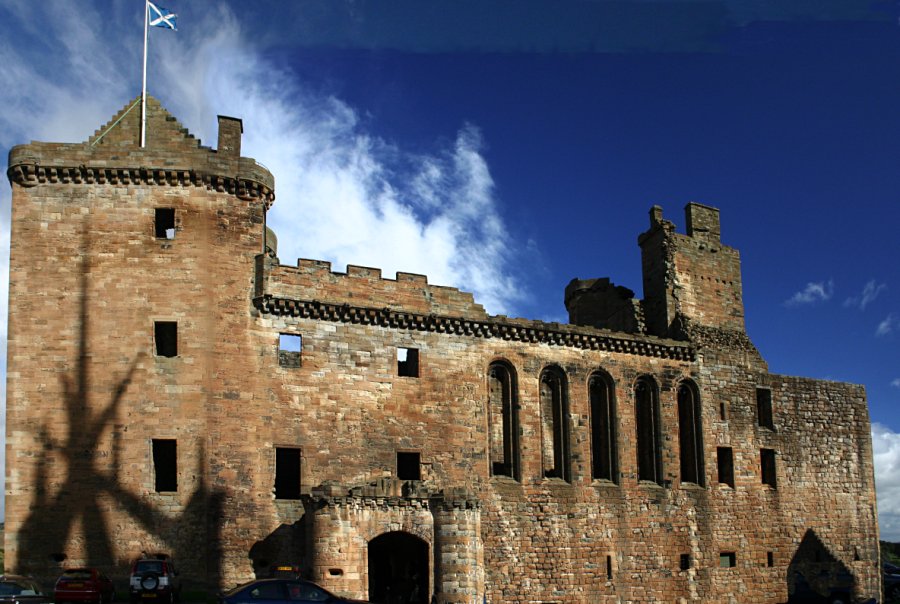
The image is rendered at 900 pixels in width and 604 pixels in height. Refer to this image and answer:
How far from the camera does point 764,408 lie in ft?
120

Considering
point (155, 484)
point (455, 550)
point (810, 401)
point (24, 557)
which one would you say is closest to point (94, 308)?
point (155, 484)

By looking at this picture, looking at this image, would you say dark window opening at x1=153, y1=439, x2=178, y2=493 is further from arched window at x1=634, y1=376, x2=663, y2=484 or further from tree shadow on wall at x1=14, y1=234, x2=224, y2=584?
arched window at x1=634, y1=376, x2=663, y2=484

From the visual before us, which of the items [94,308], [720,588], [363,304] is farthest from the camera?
[720,588]

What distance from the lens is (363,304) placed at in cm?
2953

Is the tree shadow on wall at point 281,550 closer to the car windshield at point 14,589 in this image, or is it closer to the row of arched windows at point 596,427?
the car windshield at point 14,589

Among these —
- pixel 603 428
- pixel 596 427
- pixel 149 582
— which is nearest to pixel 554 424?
pixel 596 427

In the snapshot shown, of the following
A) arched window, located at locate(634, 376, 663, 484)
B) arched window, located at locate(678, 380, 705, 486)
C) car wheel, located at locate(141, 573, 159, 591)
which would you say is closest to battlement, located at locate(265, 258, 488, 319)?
→ arched window, located at locate(634, 376, 663, 484)

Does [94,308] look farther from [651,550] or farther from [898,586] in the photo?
[898,586]

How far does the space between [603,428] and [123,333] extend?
58.5 ft

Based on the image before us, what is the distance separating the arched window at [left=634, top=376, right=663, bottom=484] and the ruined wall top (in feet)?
53.4

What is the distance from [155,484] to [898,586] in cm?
3295

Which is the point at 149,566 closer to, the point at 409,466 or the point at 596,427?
the point at 409,466

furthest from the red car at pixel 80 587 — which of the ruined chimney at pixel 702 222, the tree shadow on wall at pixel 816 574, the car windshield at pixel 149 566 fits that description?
the ruined chimney at pixel 702 222

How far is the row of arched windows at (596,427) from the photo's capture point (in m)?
31.9
